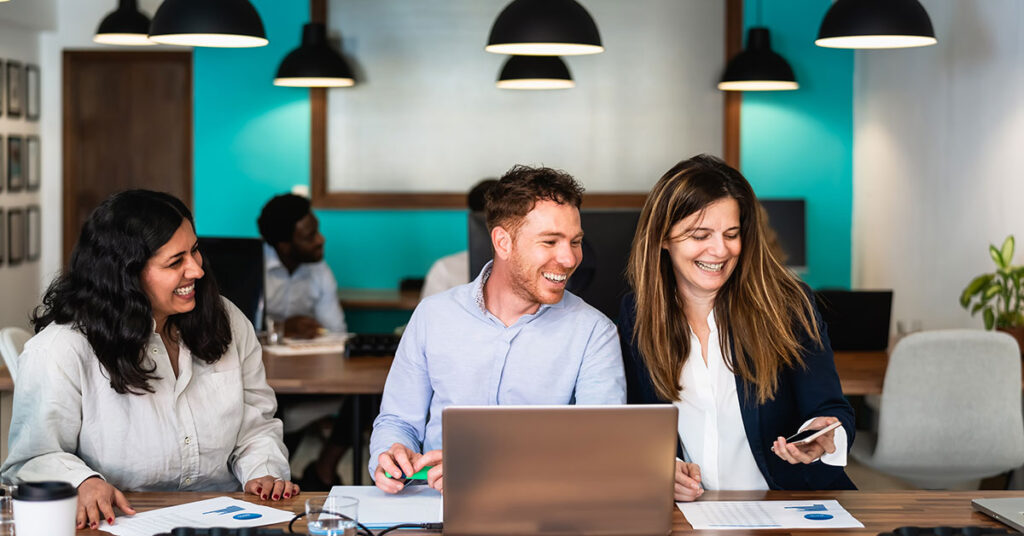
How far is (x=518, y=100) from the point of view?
6.67m

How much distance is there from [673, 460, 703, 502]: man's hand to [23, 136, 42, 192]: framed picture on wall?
5694 mm

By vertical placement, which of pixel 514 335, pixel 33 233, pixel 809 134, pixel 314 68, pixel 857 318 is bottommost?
pixel 857 318

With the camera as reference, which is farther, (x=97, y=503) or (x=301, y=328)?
(x=301, y=328)

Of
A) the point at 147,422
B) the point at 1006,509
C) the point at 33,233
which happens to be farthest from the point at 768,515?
the point at 33,233

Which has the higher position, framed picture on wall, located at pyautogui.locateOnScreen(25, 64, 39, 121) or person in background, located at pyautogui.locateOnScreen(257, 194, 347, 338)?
framed picture on wall, located at pyautogui.locateOnScreen(25, 64, 39, 121)

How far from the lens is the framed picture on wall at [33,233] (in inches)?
268

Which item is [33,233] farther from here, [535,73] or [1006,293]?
[1006,293]

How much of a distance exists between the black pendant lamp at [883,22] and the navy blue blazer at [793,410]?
5.24 ft

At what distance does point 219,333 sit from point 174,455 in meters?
0.29

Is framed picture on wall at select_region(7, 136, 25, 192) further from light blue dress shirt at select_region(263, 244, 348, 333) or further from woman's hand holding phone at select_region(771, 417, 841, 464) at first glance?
woman's hand holding phone at select_region(771, 417, 841, 464)

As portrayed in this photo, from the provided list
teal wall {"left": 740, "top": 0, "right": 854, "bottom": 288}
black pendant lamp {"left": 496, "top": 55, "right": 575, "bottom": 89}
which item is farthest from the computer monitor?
teal wall {"left": 740, "top": 0, "right": 854, "bottom": 288}

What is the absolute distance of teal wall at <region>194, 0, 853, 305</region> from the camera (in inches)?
262

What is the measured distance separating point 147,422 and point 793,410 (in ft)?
4.76

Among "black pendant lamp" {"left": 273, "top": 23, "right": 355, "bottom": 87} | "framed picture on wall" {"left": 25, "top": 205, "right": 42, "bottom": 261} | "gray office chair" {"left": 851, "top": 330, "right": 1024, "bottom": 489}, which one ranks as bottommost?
"gray office chair" {"left": 851, "top": 330, "right": 1024, "bottom": 489}
